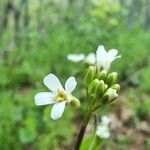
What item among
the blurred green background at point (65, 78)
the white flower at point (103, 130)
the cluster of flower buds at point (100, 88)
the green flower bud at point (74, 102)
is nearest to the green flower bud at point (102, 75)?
the cluster of flower buds at point (100, 88)

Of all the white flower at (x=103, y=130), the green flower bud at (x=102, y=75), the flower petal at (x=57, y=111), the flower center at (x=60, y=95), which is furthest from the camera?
the white flower at (x=103, y=130)

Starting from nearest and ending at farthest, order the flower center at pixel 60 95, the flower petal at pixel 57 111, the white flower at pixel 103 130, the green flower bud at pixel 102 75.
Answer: the flower petal at pixel 57 111 < the flower center at pixel 60 95 < the green flower bud at pixel 102 75 < the white flower at pixel 103 130

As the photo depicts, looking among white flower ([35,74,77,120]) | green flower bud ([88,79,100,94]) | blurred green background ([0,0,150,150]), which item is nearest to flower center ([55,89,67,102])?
→ white flower ([35,74,77,120])

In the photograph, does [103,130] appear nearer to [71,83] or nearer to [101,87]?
[101,87]

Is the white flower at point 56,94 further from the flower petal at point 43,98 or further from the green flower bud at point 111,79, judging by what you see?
the green flower bud at point 111,79

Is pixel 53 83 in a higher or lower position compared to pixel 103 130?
higher

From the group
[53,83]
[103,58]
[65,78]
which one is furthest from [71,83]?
[65,78]
